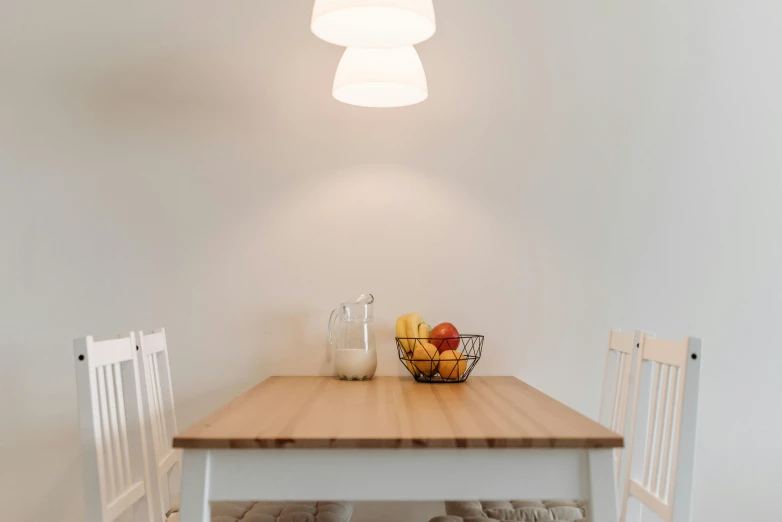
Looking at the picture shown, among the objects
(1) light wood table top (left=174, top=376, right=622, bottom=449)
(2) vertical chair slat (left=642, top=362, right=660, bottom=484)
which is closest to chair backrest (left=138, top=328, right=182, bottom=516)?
(1) light wood table top (left=174, top=376, right=622, bottom=449)

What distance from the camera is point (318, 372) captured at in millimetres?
2398

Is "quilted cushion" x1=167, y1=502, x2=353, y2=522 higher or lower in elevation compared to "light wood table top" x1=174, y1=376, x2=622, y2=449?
lower

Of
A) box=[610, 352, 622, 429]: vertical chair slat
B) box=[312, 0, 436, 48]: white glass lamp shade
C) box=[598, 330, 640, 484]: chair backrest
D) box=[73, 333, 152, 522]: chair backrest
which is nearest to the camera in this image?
box=[73, 333, 152, 522]: chair backrest

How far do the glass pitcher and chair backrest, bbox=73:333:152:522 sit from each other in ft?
2.15

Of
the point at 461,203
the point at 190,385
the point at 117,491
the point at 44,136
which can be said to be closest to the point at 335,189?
the point at 461,203

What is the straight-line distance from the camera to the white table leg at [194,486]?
131cm

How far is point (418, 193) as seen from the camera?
2.42 metres

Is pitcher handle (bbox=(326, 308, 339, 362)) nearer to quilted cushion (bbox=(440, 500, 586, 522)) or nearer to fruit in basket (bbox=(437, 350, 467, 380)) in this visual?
fruit in basket (bbox=(437, 350, 467, 380))

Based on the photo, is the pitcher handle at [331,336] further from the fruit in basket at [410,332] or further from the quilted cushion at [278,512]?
the quilted cushion at [278,512]

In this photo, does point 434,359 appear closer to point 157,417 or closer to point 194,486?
point 157,417

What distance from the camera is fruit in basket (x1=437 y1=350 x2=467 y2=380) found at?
2.11 m

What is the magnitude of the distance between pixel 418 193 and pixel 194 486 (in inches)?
53.0

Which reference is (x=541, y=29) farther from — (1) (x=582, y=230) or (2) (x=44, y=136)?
(2) (x=44, y=136)

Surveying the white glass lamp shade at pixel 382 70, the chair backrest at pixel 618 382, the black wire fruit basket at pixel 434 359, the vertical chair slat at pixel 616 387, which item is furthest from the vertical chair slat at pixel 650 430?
the white glass lamp shade at pixel 382 70
